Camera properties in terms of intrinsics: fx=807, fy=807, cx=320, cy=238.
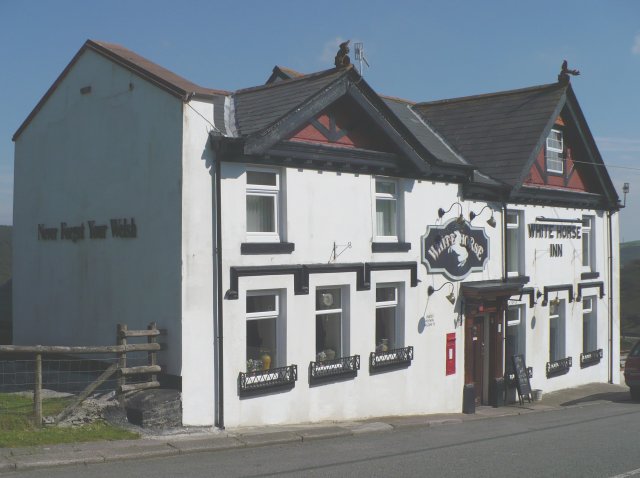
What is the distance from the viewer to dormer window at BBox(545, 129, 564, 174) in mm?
24188

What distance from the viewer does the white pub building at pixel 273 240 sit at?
13859 mm

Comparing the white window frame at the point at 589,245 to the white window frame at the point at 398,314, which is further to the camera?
the white window frame at the point at 589,245

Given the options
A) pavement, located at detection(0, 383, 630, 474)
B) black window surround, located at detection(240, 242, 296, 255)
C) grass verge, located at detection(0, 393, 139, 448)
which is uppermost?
black window surround, located at detection(240, 242, 296, 255)

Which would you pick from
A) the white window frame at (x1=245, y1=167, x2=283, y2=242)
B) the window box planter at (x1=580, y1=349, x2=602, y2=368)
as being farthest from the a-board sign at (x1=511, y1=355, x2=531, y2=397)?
the white window frame at (x1=245, y1=167, x2=283, y2=242)

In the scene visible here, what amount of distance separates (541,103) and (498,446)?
12.7m

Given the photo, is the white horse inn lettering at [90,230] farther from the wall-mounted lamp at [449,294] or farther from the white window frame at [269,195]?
the wall-mounted lamp at [449,294]

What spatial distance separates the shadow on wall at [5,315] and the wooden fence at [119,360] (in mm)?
6240

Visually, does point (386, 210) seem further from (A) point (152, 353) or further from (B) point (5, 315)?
(B) point (5, 315)

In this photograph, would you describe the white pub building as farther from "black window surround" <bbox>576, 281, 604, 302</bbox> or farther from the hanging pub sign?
"black window surround" <bbox>576, 281, 604, 302</bbox>

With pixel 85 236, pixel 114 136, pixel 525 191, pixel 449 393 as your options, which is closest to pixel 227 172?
pixel 114 136

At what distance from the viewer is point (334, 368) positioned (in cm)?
1619

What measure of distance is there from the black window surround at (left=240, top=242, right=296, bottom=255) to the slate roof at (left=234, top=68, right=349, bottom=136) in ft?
6.54

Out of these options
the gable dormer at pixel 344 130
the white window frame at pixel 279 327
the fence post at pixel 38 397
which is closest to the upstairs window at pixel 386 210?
the gable dormer at pixel 344 130

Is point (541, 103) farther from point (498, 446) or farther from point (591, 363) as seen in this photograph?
point (498, 446)
